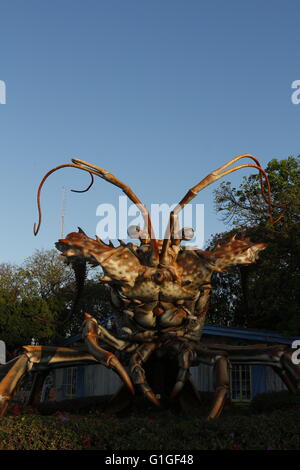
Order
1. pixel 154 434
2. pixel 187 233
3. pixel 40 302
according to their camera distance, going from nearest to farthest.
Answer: pixel 154 434
pixel 187 233
pixel 40 302

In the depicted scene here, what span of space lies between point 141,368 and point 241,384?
48.3ft

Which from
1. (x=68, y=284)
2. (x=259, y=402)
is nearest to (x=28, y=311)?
(x=68, y=284)

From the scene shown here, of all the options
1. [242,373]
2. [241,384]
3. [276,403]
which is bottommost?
[241,384]

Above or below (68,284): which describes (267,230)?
above

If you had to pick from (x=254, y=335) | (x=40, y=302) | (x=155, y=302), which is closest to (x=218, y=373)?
(x=155, y=302)

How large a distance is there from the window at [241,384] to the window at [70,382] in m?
9.65

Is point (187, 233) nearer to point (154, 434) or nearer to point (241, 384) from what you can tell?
point (154, 434)

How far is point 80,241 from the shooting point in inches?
317

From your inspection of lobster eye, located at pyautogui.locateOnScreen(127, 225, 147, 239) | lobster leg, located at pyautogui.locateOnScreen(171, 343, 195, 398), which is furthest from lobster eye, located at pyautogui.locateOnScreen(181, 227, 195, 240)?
lobster leg, located at pyautogui.locateOnScreen(171, 343, 195, 398)

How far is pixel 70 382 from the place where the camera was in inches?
1110

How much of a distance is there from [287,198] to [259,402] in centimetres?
1699

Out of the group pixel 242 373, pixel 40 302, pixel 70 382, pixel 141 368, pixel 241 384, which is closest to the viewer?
pixel 141 368
